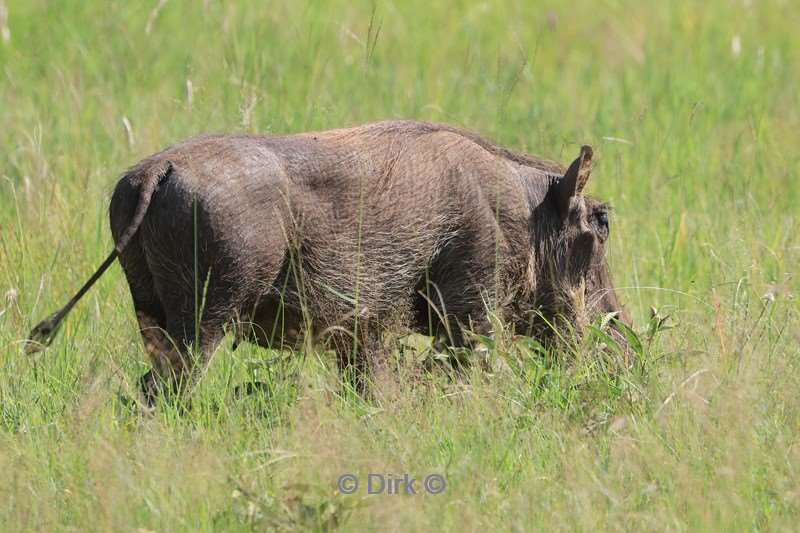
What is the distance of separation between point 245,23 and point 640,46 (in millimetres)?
2713

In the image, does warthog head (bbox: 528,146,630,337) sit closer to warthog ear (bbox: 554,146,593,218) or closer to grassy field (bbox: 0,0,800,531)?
warthog ear (bbox: 554,146,593,218)

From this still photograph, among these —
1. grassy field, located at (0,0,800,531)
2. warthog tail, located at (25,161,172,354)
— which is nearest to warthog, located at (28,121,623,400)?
warthog tail, located at (25,161,172,354)

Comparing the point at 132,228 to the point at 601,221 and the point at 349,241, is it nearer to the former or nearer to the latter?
the point at 349,241

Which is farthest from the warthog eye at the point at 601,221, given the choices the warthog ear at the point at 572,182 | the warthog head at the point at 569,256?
the warthog ear at the point at 572,182

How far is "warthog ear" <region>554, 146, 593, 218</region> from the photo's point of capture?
464 centimetres

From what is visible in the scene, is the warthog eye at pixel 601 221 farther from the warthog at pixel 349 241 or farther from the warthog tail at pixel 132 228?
the warthog tail at pixel 132 228

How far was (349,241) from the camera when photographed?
4168mm

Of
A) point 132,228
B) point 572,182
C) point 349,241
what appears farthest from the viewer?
point 572,182

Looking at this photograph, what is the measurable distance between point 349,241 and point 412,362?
1.56 feet

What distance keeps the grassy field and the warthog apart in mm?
192

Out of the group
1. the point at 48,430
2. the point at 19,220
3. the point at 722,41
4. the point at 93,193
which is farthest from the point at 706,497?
the point at 722,41

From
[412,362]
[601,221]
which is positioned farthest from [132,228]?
[601,221]

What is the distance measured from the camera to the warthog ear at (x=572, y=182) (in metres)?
4.64

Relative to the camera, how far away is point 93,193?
5.81 m
